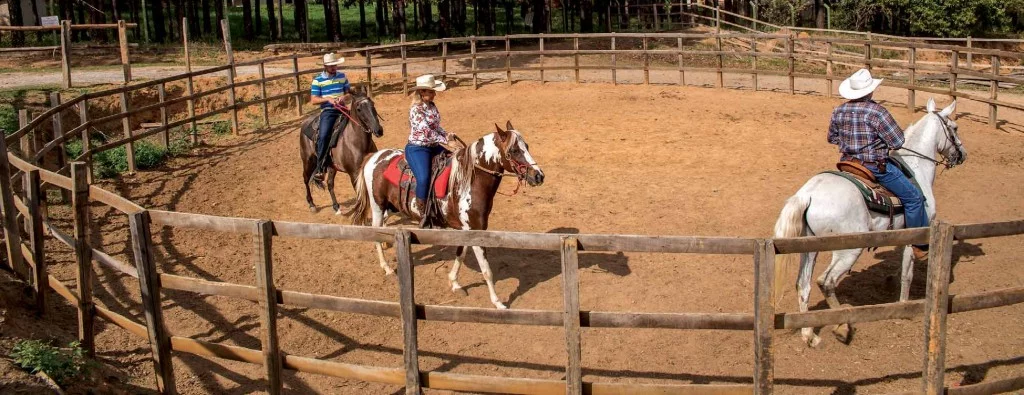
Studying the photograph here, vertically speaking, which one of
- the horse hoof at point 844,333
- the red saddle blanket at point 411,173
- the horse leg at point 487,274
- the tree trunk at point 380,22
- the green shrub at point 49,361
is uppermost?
the tree trunk at point 380,22

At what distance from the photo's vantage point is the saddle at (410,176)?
8742mm

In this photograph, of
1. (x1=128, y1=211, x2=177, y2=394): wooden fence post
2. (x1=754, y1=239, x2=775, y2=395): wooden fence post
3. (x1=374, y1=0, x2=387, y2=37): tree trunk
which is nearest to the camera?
(x1=754, y1=239, x2=775, y2=395): wooden fence post

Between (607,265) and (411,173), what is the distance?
2.29 m

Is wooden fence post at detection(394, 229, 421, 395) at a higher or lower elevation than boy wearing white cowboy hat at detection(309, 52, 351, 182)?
lower

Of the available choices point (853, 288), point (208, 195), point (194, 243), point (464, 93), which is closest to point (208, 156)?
point (208, 195)

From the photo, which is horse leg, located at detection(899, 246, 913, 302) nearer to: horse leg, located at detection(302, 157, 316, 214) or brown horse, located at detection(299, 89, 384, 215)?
brown horse, located at detection(299, 89, 384, 215)

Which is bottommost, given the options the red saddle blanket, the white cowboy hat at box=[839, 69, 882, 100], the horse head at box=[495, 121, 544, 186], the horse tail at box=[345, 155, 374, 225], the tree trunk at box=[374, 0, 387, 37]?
the horse tail at box=[345, 155, 374, 225]

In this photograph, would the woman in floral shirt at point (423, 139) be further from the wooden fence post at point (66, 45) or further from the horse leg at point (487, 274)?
the wooden fence post at point (66, 45)

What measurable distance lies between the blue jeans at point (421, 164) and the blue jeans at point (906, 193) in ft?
13.5

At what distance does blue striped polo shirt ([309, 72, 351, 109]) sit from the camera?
11.7 m

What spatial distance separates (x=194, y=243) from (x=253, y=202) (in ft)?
Answer: 7.52

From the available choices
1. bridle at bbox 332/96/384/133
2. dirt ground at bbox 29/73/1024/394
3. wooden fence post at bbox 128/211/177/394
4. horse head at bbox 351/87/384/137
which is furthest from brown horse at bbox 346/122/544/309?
wooden fence post at bbox 128/211/177/394

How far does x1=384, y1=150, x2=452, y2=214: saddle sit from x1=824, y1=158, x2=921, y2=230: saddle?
3.60 metres

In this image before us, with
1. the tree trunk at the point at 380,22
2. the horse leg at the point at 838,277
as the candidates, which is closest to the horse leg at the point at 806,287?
the horse leg at the point at 838,277
